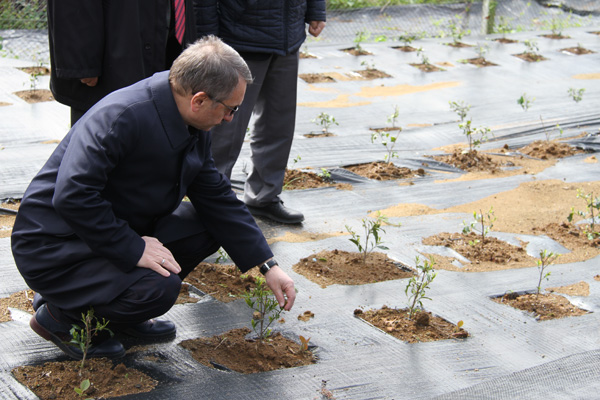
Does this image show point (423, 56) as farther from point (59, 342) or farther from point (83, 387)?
point (83, 387)

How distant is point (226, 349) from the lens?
8.61ft

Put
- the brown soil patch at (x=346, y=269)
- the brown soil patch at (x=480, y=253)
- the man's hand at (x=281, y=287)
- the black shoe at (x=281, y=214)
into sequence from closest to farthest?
the man's hand at (x=281, y=287)
the brown soil patch at (x=346, y=269)
the brown soil patch at (x=480, y=253)
the black shoe at (x=281, y=214)

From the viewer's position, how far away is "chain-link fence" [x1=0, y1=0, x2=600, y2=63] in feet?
27.3

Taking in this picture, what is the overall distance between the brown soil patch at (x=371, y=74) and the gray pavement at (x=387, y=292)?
37cm

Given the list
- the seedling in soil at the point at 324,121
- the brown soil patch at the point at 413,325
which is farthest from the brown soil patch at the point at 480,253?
the seedling in soil at the point at 324,121

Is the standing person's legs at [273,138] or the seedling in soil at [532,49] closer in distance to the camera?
the standing person's legs at [273,138]

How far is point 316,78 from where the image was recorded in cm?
724

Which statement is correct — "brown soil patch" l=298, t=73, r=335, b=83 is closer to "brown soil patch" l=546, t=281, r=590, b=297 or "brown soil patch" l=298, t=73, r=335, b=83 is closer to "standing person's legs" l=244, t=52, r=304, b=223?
"standing person's legs" l=244, t=52, r=304, b=223

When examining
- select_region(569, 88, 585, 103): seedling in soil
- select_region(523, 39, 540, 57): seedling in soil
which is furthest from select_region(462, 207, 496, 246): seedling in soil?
select_region(523, 39, 540, 57): seedling in soil

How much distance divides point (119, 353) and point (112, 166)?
67 cm

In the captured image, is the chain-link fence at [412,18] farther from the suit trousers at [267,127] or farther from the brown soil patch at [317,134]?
the suit trousers at [267,127]

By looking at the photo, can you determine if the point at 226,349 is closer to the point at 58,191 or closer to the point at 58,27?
the point at 58,191

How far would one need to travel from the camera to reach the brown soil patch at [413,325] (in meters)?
2.84

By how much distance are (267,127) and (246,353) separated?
160 centimetres
